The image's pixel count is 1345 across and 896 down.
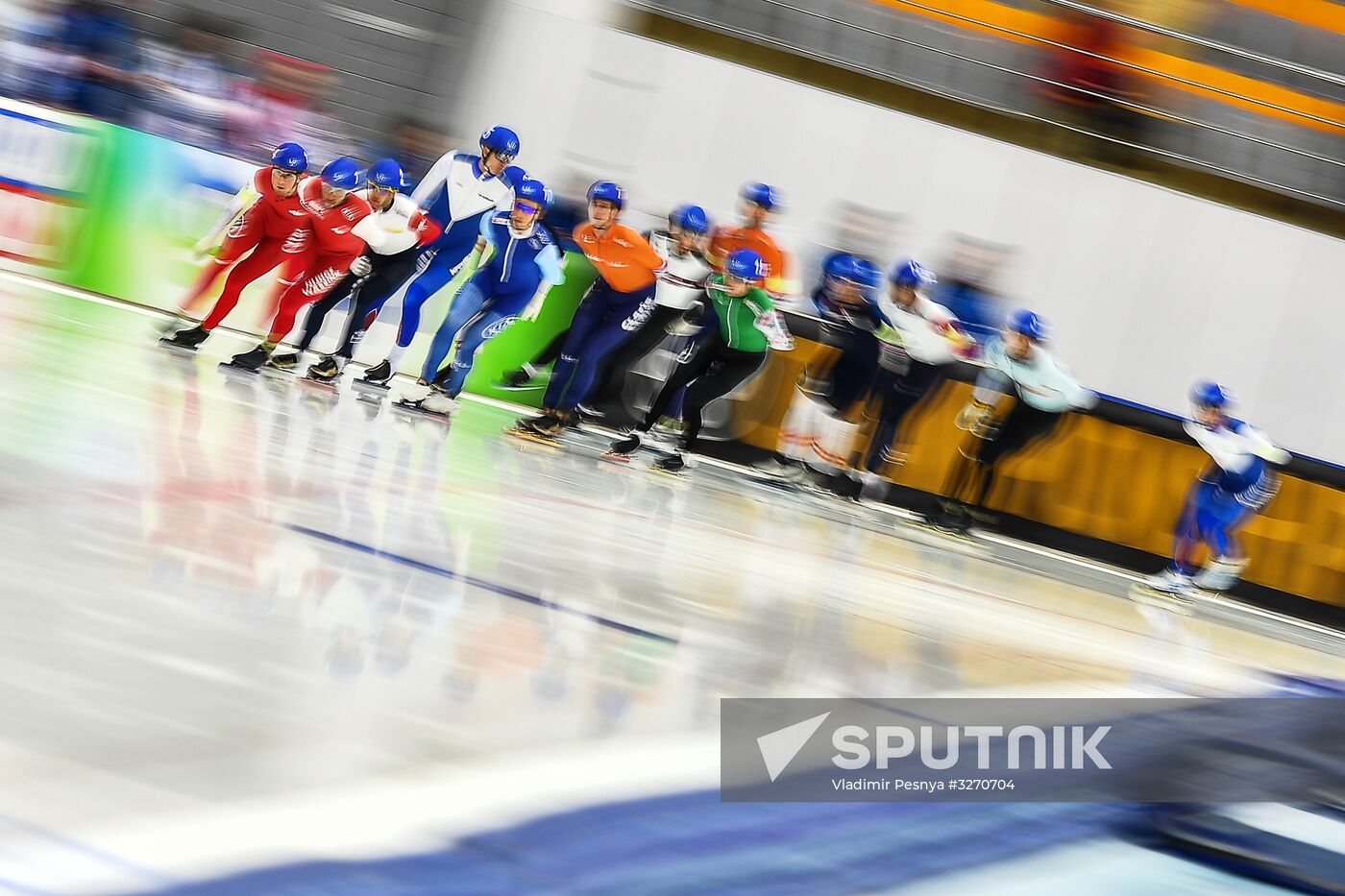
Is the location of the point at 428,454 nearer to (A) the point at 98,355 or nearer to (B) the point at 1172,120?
(A) the point at 98,355

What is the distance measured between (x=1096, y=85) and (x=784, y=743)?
12270 mm

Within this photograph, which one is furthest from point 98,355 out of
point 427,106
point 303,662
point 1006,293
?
point 1006,293

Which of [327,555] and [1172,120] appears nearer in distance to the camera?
[327,555]

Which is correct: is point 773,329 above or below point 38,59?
below

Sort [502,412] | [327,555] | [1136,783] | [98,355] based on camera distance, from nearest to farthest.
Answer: [1136,783]
[327,555]
[98,355]
[502,412]

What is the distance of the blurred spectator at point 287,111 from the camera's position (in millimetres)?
13219

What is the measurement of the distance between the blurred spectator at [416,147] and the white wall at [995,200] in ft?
3.41

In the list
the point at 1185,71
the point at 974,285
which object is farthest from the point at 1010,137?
the point at 974,285

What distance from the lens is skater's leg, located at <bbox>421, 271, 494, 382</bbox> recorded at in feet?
31.1

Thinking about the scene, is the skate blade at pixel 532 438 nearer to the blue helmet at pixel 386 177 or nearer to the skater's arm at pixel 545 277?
the skater's arm at pixel 545 277

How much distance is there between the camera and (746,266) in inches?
382

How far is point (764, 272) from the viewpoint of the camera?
9.84 metres

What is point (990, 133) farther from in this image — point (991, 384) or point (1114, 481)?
point (1114, 481)

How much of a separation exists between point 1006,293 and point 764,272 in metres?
5.05
